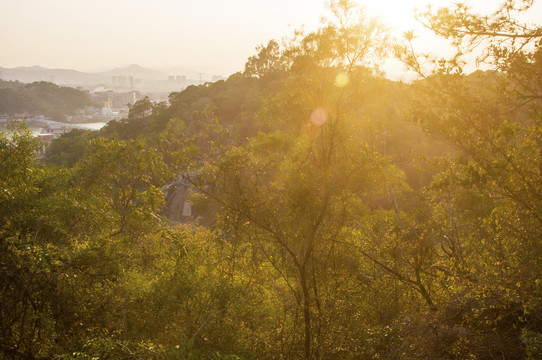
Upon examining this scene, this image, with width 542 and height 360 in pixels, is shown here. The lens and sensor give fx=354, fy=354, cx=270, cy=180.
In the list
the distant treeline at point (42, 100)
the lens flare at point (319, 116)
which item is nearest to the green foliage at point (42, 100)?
the distant treeline at point (42, 100)

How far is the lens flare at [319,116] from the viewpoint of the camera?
479cm

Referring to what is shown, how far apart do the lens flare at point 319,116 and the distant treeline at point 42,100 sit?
62.4 metres

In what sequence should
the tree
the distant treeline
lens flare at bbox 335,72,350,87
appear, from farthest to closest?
the distant treeline, lens flare at bbox 335,72,350,87, the tree

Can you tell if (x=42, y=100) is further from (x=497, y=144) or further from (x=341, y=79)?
(x=497, y=144)

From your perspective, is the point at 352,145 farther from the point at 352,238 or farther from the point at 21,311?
the point at 21,311

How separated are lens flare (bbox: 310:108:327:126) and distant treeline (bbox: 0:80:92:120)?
6244cm

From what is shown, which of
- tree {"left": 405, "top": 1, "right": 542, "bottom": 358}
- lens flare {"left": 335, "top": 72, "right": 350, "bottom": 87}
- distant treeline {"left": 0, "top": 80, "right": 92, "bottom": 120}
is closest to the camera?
tree {"left": 405, "top": 1, "right": 542, "bottom": 358}

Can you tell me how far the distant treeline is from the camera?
55719mm

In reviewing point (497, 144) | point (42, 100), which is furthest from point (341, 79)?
point (42, 100)

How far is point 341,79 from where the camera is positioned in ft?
15.6

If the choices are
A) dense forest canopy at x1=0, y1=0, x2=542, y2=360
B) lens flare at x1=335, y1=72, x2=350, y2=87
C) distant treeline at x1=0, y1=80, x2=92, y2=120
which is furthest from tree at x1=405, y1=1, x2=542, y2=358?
distant treeline at x1=0, y1=80, x2=92, y2=120

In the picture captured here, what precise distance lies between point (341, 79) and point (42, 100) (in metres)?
71.7

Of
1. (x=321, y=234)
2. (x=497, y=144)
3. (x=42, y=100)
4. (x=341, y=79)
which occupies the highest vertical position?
(x=42, y=100)

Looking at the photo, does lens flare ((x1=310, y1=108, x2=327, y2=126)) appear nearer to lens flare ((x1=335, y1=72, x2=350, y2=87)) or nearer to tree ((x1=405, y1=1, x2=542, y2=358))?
lens flare ((x1=335, y1=72, x2=350, y2=87))
